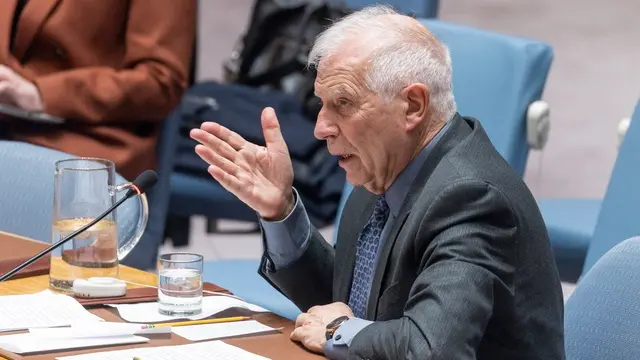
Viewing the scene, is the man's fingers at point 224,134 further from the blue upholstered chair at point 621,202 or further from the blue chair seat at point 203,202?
the blue chair seat at point 203,202

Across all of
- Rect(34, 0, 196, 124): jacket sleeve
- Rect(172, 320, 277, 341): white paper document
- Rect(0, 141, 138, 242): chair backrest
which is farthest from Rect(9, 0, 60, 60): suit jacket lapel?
Rect(172, 320, 277, 341): white paper document

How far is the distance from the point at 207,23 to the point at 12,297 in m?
4.68

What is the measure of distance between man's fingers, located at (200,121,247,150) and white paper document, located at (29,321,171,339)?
1.27ft

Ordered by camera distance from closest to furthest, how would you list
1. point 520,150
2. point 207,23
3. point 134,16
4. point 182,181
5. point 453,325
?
1. point 453,325
2. point 520,150
3. point 134,16
4. point 182,181
5. point 207,23

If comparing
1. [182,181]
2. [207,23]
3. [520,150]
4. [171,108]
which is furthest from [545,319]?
[207,23]

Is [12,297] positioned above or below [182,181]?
above

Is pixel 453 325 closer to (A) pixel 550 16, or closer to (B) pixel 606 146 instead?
(B) pixel 606 146

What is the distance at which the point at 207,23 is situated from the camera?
21.9 feet

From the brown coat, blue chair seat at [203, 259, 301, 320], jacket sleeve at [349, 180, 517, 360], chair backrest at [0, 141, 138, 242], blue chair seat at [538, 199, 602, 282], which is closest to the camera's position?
jacket sleeve at [349, 180, 517, 360]

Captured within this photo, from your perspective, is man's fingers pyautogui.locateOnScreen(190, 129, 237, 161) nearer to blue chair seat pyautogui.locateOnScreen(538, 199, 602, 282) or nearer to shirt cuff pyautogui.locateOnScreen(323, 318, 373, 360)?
shirt cuff pyautogui.locateOnScreen(323, 318, 373, 360)

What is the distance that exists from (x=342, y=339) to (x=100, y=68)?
1790mm

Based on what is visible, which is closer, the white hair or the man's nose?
the white hair

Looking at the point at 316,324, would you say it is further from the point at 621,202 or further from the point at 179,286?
the point at 621,202

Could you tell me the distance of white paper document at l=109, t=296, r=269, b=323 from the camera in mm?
1995
